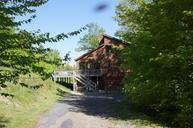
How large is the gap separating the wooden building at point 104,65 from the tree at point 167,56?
4174 cm

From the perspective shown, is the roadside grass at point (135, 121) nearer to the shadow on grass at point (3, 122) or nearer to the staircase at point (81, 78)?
the shadow on grass at point (3, 122)

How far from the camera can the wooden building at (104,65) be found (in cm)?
7238

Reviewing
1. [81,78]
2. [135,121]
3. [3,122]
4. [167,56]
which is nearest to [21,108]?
[3,122]

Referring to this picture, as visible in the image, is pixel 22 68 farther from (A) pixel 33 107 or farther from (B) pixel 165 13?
(A) pixel 33 107

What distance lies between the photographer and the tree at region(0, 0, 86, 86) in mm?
13492

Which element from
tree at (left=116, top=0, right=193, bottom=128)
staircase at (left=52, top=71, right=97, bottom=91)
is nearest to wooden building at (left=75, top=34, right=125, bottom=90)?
staircase at (left=52, top=71, right=97, bottom=91)

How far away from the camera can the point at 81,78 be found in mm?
70438

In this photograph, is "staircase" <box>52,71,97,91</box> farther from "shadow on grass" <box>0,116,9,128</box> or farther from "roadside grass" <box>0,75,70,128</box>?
"shadow on grass" <box>0,116,9,128</box>

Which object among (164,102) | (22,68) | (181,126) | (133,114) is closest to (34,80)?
(133,114)

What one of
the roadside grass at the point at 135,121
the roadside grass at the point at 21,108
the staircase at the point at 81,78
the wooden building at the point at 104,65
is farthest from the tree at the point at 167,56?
the wooden building at the point at 104,65

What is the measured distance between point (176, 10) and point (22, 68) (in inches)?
615

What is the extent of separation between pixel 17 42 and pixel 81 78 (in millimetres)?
56790

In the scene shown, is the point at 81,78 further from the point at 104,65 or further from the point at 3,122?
the point at 3,122

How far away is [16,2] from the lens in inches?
545
